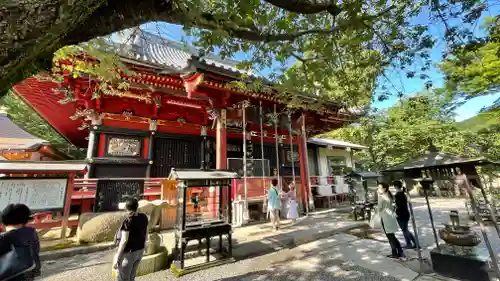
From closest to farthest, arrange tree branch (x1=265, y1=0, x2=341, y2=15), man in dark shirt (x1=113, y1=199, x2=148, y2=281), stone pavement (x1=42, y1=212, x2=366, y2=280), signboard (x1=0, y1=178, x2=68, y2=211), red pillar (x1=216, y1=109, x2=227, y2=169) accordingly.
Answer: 1. tree branch (x1=265, y1=0, x2=341, y2=15)
2. man in dark shirt (x1=113, y1=199, x2=148, y2=281)
3. stone pavement (x1=42, y1=212, x2=366, y2=280)
4. signboard (x1=0, y1=178, x2=68, y2=211)
5. red pillar (x1=216, y1=109, x2=227, y2=169)

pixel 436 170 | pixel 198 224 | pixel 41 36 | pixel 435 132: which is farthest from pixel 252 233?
pixel 435 132

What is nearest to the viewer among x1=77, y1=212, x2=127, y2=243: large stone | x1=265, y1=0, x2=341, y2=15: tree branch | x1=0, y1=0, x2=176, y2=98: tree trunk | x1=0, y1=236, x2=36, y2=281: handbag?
x1=0, y1=0, x2=176, y2=98: tree trunk

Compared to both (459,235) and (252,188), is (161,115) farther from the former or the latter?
(459,235)

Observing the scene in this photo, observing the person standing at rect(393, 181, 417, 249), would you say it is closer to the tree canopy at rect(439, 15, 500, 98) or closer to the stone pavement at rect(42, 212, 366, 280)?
the stone pavement at rect(42, 212, 366, 280)

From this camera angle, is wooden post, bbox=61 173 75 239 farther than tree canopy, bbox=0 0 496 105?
Yes

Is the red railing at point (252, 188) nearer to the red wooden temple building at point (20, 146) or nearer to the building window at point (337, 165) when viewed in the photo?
the building window at point (337, 165)

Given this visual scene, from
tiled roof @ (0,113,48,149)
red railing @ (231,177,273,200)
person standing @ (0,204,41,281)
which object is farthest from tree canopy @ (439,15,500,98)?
tiled roof @ (0,113,48,149)

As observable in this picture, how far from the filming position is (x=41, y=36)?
1267 millimetres

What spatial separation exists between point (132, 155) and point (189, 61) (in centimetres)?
431

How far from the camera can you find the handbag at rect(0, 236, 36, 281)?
1988mm

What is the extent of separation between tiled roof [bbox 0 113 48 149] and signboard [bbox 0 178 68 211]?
348 inches

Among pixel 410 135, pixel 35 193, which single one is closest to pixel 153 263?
pixel 35 193

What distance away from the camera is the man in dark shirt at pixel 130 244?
3098 millimetres

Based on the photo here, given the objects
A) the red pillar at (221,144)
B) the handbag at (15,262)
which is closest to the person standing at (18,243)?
the handbag at (15,262)
